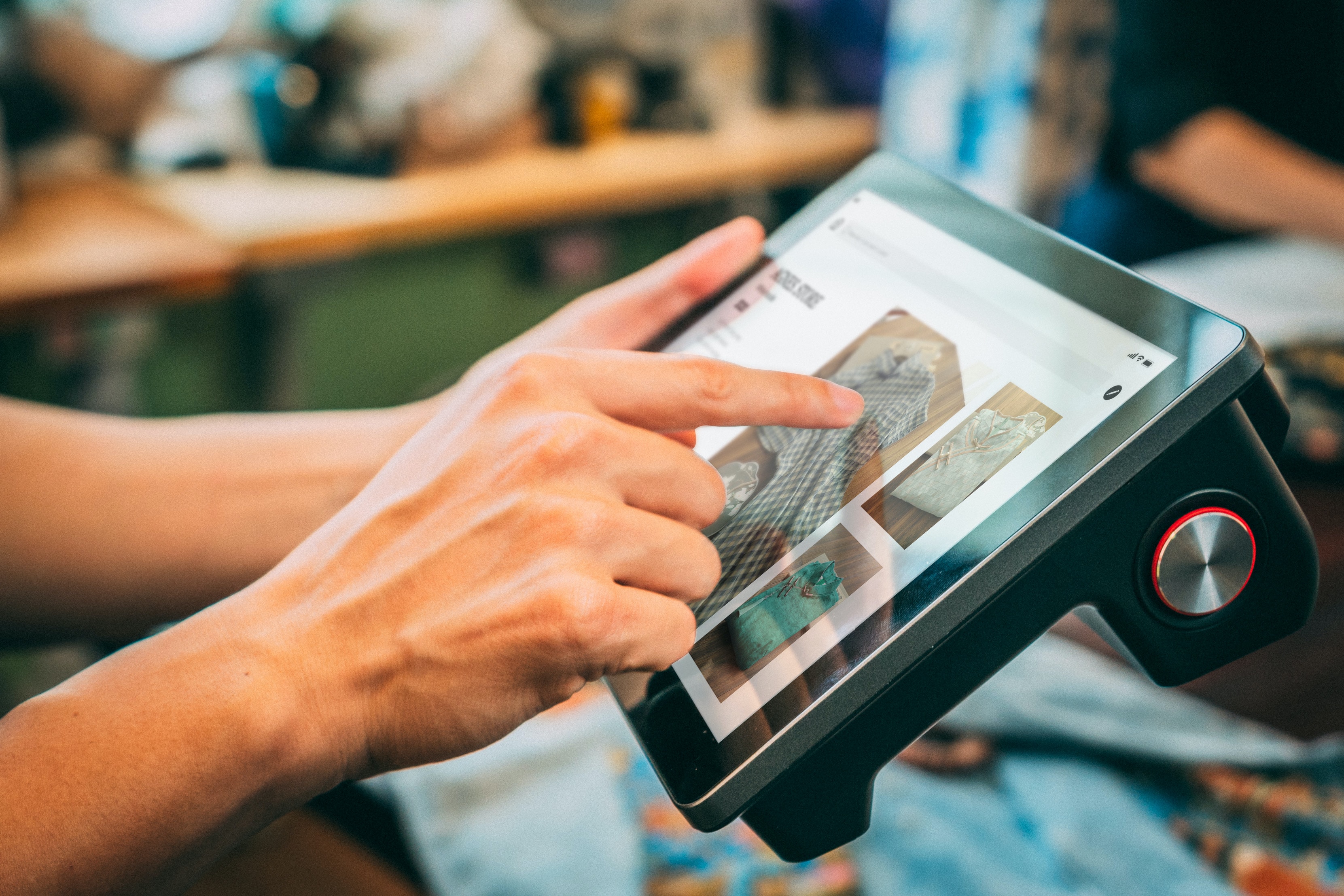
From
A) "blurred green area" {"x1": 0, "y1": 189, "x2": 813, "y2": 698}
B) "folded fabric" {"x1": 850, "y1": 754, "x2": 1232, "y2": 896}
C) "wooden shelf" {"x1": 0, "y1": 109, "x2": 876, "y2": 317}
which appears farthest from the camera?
"blurred green area" {"x1": 0, "y1": 189, "x2": 813, "y2": 698}

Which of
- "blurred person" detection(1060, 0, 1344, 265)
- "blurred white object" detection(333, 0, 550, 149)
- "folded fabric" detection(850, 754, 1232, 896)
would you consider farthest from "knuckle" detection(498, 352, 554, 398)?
"blurred white object" detection(333, 0, 550, 149)

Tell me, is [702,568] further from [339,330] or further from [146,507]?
[339,330]

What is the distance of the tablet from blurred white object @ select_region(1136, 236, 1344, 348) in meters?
0.45

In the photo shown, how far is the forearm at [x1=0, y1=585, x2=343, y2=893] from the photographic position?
1.26ft

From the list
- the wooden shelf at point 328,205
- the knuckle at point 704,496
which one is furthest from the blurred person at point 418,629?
the wooden shelf at point 328,205

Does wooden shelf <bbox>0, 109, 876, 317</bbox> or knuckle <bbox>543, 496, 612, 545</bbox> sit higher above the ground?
knuckle <bbox>543, 496, 612, 545</bbox>

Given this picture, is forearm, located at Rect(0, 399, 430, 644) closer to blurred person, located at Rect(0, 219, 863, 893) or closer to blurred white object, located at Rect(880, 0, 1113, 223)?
blurred person, located at Rect(0, 219, 863, 893)

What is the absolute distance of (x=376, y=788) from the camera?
73 cm

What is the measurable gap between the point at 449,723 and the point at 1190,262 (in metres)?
1.09

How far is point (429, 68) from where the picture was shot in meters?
1.77

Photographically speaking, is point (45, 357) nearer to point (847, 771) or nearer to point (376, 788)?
point (376, 788)

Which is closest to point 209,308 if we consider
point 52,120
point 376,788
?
point 52,120

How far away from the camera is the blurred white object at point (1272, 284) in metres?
0.82


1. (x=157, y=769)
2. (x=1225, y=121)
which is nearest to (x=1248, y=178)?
(x=1225, y=121)
